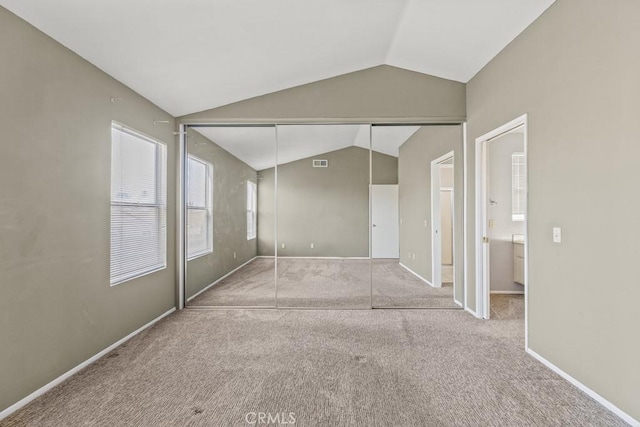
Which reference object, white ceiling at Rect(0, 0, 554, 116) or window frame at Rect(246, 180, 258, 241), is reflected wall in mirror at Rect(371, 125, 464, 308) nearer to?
white ceiling at Rect(0, 0, 554, 116)

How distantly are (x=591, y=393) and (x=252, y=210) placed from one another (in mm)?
4077

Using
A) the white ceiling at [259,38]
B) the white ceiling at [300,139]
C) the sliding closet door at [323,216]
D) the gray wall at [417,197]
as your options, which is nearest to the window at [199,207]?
the white ceiling at [300,139]

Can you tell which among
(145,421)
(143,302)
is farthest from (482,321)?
(143,302)

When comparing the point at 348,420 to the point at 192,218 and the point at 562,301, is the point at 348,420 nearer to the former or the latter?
the point at 562,301

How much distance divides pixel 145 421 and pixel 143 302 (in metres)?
1.71

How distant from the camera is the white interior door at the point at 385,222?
4703 millimetres

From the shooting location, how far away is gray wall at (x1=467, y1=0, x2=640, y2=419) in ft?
6.11

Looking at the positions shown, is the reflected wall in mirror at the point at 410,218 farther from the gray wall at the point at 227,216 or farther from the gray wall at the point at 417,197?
the gray wall at the point at 227,216

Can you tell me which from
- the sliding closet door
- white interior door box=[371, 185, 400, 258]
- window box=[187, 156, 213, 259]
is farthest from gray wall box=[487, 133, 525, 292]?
window box=[187, 156, 213, 259]

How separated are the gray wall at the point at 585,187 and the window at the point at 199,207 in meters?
3.86

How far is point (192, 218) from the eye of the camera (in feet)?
14.1

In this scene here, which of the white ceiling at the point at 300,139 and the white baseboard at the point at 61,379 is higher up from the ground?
the white ceiling at the point at 300,139

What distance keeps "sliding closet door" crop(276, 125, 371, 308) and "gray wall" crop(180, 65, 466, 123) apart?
263 mm

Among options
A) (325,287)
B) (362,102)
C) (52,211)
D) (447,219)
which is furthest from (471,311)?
(52,211)
